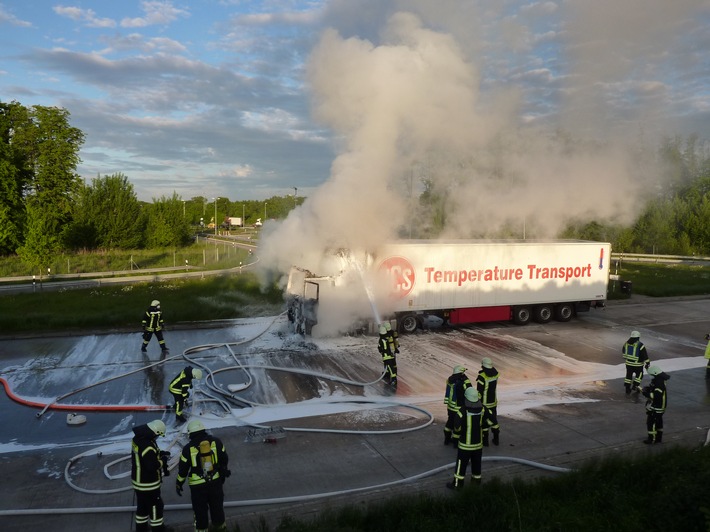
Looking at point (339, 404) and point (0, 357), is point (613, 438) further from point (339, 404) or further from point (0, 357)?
point (0, 357)

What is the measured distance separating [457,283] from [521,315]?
10.3 ft

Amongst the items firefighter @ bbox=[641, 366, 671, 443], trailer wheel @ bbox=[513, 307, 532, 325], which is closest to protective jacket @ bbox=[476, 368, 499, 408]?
firefighter @ bbox=[641, 366, 671, 443]

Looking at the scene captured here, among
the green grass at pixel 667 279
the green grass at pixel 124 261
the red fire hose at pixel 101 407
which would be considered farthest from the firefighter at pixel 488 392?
the green grass at pixel 124 261

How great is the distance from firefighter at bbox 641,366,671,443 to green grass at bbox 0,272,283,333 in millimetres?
14141

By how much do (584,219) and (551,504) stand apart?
59.2ft

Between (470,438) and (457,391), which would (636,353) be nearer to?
(457,391)

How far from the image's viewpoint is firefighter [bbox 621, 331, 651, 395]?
37.6 feet

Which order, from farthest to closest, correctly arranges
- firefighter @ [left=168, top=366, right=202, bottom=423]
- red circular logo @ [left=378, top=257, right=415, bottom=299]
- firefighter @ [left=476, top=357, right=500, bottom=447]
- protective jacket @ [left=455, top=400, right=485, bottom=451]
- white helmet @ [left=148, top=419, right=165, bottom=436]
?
red circular logo @ [left=378, top=257, right=415, bottom=299] < firefighter @ [left=168, top=366, right=202, bottom=423] < firefighter @ [left=476, top=357, right=500, bottom=447] < protective jacket @ [left=455, top=400, right=485, bottom=451] < white helmet @ [left=148, top=419, right=165, bottom=436]

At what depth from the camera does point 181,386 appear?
31.6ft

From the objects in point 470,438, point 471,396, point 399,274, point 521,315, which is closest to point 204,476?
point 470,438

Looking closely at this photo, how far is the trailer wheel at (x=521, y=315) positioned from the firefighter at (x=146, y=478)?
1527 centimetres

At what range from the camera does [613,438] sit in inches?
366

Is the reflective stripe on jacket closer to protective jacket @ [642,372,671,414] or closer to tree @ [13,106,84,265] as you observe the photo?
protective jacket @ [642,372,671,414]

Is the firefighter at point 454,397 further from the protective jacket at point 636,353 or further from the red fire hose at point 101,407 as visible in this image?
the red fire hose at point 101,407
